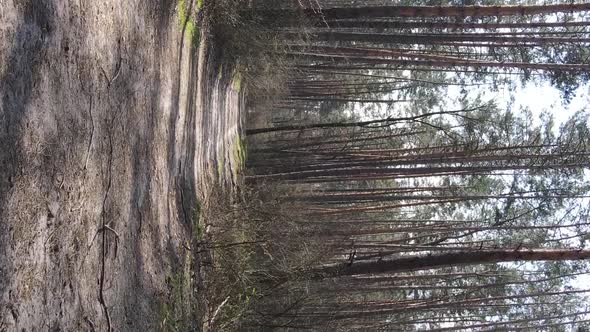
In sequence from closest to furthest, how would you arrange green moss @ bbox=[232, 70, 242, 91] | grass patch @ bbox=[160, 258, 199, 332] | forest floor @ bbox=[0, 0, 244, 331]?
forest floor @ bbox=[0, 0, 244, 331] < grass patch @ bbox=[160, 258, 199, 332] < green moss @ bbox=[232, 70, 242, 91]

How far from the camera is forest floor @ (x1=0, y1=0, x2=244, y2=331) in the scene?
3748 millimetres

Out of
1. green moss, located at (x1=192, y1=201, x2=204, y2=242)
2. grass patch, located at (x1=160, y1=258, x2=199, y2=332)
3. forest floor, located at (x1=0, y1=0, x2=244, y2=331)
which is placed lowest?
grass patch, located at (x1=160, y1=258, x2=199, y2=332)

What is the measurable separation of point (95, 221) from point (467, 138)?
10978 millimetres

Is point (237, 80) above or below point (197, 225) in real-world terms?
above

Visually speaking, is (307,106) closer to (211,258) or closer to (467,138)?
(467,138)

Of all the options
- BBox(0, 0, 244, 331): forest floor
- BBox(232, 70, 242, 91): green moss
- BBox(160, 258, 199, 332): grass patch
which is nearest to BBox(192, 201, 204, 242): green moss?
BBox(0, 0, 244, 331): forest floor

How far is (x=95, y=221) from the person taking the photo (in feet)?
16.0

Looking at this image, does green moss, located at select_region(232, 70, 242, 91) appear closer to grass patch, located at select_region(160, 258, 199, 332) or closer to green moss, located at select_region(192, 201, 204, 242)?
green moss, located at select_region(192, 201, 204, 242)

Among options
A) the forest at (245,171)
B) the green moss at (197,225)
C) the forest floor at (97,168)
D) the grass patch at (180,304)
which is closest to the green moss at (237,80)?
the forest at (245,171)

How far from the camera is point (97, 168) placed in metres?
4.95

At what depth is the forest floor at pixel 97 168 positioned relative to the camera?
375 cm

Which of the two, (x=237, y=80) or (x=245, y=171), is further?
(x=245, y=171)

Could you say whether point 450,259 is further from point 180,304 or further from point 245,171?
point 245,171

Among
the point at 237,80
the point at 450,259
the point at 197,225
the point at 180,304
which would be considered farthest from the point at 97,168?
the point at 237,80
